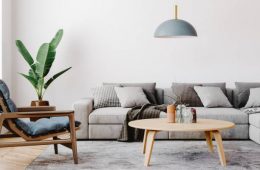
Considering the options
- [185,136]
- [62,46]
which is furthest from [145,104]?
[62,46]

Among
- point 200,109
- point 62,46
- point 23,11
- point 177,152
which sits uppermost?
point 23,11

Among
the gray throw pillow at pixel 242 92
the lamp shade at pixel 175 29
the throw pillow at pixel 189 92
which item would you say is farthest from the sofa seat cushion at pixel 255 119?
the lamp shade at pixel 175 29

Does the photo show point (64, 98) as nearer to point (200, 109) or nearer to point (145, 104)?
point (145, 104)

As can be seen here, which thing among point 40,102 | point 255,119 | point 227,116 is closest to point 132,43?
point 40,102

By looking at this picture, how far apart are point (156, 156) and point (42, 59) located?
2.49 metres

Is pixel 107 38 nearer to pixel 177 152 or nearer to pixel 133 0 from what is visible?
pixel 133 0

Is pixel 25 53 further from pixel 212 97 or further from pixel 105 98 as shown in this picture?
pixel 212 97

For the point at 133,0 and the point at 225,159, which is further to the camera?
the point at 133,0

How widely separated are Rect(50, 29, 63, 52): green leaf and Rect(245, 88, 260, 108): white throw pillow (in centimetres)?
284

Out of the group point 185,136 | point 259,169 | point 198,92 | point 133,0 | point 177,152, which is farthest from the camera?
point 133,0

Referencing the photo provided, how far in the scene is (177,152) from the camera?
489 cm

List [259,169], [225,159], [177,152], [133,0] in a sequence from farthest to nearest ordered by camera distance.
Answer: [133,0] → [177,152] → [225,159] → [259,169]

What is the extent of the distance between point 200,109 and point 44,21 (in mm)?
2799

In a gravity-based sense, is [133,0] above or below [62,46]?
above
